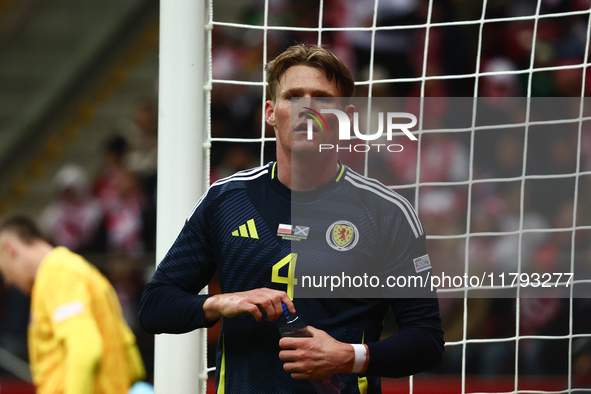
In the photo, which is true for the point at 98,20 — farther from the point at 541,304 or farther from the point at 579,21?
the point at 541,304

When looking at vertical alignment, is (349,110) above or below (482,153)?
below

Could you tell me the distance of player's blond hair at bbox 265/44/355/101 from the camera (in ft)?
5.08

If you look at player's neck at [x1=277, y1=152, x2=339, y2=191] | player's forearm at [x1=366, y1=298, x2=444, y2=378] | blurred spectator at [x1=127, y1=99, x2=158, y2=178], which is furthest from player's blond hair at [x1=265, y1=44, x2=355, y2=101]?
blurred spectator at [x1=127, y1=99, x2=158, y2=178]

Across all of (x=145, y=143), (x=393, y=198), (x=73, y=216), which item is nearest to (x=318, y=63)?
(x=393, y=198)

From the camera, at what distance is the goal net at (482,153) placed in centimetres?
252

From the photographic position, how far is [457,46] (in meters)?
4.57

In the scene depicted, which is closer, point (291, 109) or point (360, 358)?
point (360, 358)

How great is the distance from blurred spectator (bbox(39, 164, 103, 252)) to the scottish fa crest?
3.81 m

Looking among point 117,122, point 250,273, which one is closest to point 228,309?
point 250,273

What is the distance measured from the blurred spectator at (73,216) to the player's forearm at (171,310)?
12.1ft

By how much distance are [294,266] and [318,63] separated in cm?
48

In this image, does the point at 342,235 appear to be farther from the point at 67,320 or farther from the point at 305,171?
the point at 67,320

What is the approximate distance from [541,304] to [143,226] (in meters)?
2.84

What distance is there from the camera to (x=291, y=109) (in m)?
1.55
